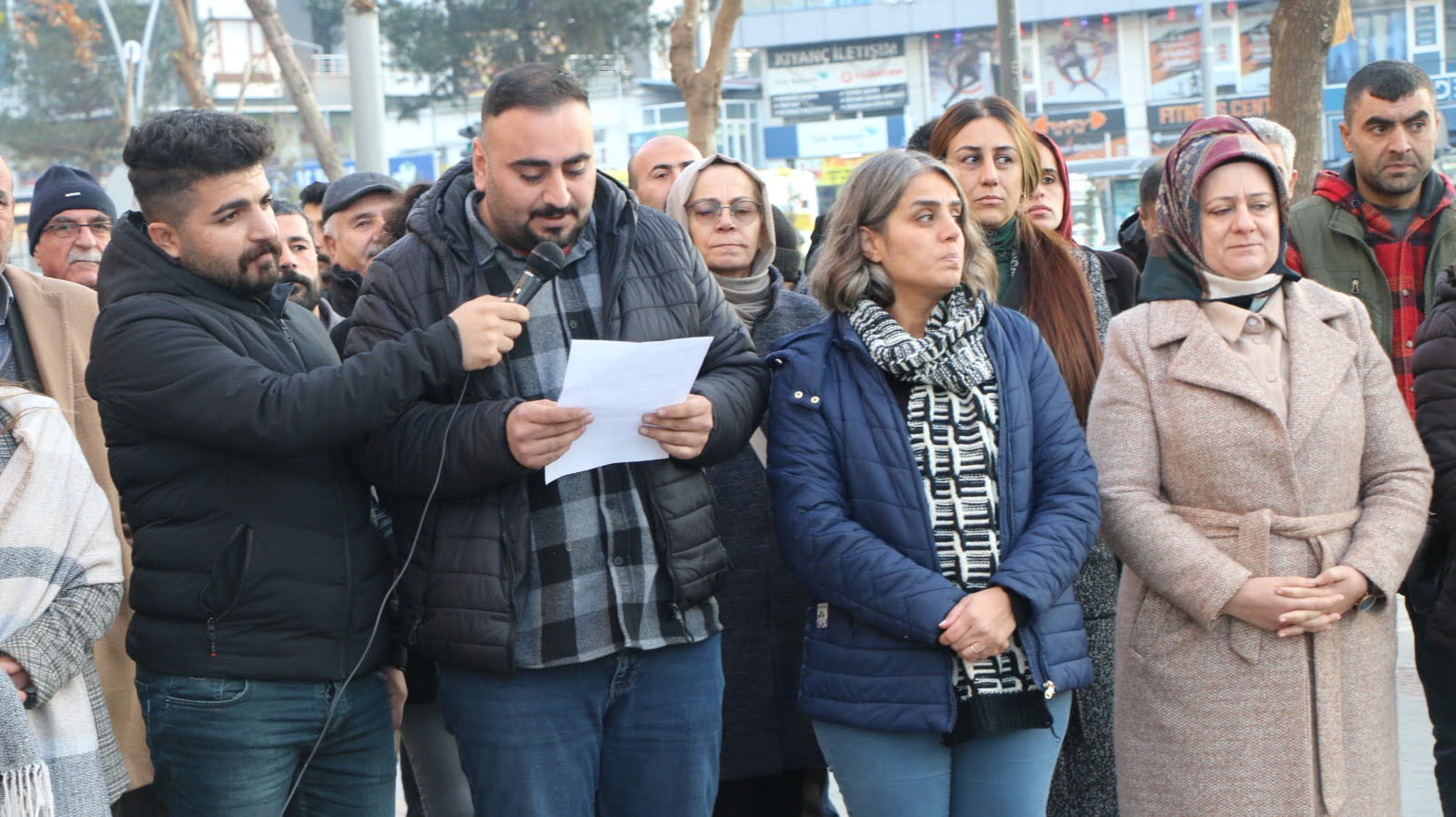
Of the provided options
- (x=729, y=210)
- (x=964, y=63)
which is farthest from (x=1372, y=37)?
(x=729, y=210)

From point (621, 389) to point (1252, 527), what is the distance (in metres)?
1.57

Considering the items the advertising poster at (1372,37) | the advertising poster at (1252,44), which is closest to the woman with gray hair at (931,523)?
the advertising poster at (1372,37)

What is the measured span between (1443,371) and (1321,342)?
17.0 inches

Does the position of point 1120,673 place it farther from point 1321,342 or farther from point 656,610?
point 656,610

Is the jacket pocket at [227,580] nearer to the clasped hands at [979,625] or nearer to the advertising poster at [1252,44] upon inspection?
the clasped hands at [979,625]

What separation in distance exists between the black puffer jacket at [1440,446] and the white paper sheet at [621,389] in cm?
201

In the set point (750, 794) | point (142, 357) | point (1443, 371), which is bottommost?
point (750, 794)

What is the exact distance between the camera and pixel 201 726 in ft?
10.7

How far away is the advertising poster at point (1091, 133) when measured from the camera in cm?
6166

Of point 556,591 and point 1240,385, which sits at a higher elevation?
point 1240,385

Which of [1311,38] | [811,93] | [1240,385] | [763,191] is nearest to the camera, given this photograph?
[1240,385]

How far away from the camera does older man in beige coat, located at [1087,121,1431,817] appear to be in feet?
12.0

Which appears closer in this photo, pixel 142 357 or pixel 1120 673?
pixel 142 357

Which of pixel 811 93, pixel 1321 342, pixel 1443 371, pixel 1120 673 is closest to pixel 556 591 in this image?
pixel 1120 673
